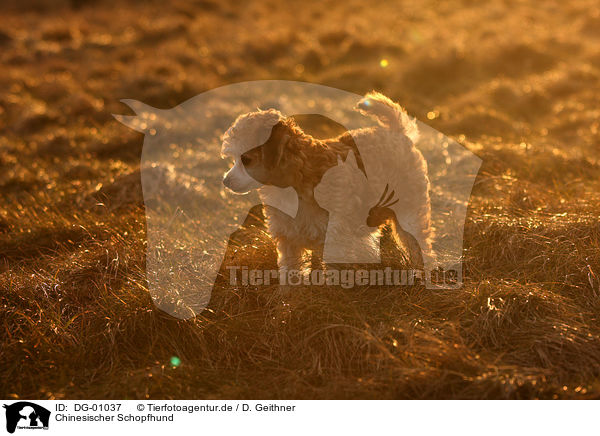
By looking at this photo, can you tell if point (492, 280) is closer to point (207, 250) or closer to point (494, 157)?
point (207, 250)

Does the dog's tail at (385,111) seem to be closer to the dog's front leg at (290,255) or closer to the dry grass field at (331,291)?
the dry grass field at (331,291)

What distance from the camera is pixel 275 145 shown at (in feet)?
13.3

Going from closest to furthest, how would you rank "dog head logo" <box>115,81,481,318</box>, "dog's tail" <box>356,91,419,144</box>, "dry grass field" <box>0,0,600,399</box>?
"dry grass field" <box>0,0,600,399</box>
"dog head logo" <box>115,81,481,318</box>
"dog's tail" <box>356,91,419,144</box>

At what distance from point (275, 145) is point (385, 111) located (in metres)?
1.34

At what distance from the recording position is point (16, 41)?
56.2 ft

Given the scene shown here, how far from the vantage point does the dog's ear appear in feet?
13.3

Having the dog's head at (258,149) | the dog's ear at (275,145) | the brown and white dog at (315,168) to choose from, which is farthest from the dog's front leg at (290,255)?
the dog's ear at (275,145)

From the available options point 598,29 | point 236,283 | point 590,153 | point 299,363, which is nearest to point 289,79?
point 590,153

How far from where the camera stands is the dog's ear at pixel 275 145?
4039 mm
